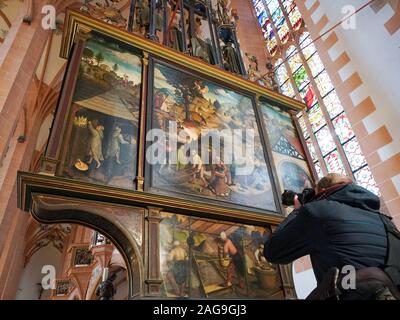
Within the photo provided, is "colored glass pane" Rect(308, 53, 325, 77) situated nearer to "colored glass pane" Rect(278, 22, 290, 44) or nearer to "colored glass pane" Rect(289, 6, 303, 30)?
"colored glass pane" Rect(289, 6, 303, 30)

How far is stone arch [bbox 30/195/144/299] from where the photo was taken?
2.34 metres

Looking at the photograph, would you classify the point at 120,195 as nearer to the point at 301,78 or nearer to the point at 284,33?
the point at 301,78

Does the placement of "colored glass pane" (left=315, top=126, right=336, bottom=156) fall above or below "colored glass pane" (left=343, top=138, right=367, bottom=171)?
above

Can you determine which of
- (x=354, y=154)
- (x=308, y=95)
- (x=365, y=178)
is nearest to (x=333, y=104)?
(x=308, y=95)

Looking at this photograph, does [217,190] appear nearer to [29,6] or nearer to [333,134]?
[333,134]

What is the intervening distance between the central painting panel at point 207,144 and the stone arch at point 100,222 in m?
0.59

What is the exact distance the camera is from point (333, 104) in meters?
7.98

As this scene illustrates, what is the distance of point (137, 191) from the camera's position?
2.75 metres

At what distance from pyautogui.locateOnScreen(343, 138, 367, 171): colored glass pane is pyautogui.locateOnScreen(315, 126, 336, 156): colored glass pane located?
414 mm

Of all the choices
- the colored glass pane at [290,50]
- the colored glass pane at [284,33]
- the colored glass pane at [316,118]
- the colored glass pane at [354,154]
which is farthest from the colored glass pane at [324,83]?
the colored glass pane at [284,33]

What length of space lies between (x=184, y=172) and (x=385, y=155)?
152 inches

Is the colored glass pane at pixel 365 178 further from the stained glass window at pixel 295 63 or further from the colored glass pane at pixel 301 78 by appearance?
the stained glass window at pixel 295 63

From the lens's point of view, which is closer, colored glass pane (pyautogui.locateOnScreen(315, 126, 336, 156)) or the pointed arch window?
the pointed arch window

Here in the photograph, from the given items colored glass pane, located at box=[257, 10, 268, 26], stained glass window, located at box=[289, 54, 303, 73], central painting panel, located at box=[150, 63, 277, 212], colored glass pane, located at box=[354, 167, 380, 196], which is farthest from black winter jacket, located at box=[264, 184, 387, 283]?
colored glass pane, located at box=[257, 10, 268, 26]
